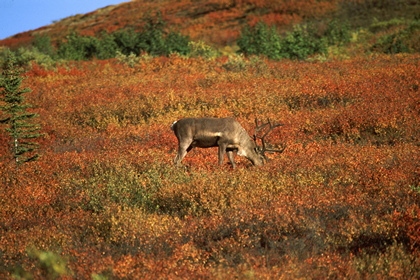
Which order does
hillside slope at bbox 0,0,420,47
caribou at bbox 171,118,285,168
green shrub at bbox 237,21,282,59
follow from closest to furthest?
caribou at bbox 171,118,285,168
green shrub at bbox 237,21,282,59
hillside slope at bbox 0,0,420,47

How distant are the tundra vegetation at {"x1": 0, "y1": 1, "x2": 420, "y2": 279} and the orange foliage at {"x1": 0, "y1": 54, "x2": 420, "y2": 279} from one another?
0.11 ft

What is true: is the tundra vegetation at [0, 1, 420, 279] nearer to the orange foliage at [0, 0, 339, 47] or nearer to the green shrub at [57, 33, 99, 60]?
the green shrub at [57, 33, 99, 60]

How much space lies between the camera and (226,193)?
26.2 ft

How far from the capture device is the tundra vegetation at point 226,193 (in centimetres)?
559

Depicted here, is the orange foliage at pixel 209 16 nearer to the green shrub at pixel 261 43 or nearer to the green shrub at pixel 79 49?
the green shrub at pixel 79 49

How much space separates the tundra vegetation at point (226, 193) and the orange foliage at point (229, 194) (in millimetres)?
33

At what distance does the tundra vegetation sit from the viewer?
5590 mm

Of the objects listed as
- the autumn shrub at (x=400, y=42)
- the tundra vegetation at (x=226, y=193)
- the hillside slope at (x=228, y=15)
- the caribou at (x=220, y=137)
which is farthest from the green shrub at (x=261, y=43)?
the caribou at (x=220, y=137)

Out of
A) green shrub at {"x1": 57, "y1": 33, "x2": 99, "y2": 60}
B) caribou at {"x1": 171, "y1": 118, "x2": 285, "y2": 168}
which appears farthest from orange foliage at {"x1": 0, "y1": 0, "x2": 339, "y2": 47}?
caribou at {"x1": 171, "y1": 118, "x2": 285, "y2": 168}

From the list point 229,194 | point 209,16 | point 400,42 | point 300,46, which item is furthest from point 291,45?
point 209,16

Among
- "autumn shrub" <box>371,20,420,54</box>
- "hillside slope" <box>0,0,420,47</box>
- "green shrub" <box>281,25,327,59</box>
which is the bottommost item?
"autumn shrub" <box>371,20,420,54</box>

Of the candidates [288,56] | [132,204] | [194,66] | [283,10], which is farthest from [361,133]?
[283,10]

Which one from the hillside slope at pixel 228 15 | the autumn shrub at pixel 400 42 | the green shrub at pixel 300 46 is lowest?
the autumn shrub at pixel 400 42

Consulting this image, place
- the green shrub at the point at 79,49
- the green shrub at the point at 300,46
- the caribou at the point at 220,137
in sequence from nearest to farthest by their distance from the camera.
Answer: the caribou at the point at 220,137
the green shrub at the point at 300,46
the green shrub at the point at 79,49
